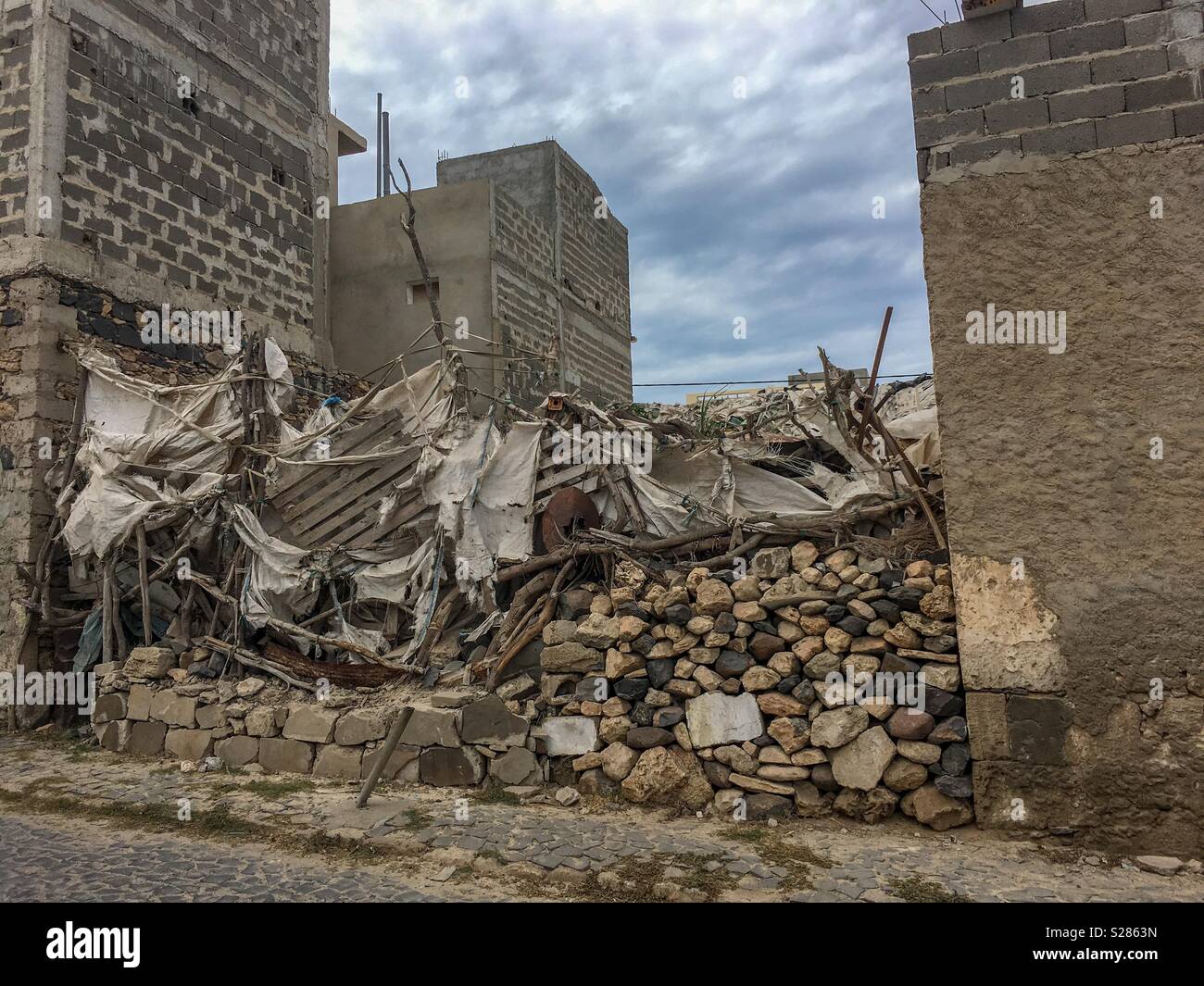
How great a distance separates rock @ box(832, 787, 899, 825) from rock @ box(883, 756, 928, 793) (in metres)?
0.06

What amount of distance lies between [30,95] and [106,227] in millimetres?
1431

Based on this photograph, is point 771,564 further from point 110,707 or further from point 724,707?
point 110,707

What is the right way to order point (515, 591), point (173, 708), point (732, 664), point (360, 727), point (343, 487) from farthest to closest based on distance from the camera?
point (343, 487), point (173, 708), point (515, 591), point (360, 727), point (732, 664)

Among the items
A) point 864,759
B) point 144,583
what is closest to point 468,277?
point 144,583

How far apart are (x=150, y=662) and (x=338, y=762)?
7.96 feet

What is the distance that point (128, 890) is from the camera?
4082 millimetres

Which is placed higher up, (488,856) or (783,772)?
(783,772)

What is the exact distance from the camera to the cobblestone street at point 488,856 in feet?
13.1

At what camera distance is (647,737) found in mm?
5305

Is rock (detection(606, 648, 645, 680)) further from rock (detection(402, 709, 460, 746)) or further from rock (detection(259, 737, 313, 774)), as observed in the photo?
rock (detection(259, 737, 313, 774))

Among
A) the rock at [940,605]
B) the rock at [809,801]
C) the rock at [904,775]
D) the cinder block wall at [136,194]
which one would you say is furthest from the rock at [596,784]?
the cinder block wall at [136,194]

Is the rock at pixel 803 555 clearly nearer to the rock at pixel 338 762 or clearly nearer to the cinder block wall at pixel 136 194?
the rock at pixel 338 762

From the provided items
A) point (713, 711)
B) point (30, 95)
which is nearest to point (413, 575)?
point (713, 711)

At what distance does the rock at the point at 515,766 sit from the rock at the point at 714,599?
1568 millimetres
